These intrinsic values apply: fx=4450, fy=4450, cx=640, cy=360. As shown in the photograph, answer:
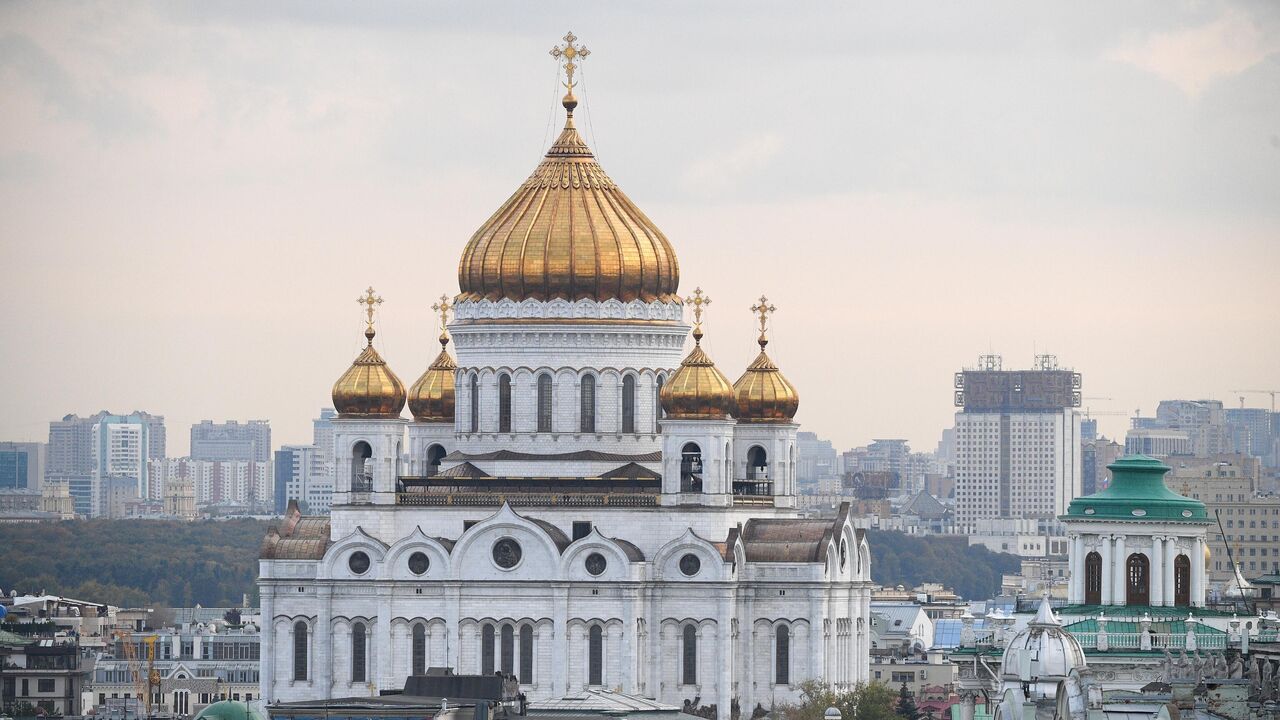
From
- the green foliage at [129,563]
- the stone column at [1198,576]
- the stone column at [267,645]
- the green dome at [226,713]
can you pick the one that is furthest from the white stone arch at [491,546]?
the green foliage at [129,563]

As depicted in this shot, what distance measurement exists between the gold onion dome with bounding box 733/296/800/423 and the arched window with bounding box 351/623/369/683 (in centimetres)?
928

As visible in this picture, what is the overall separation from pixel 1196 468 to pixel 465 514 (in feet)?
329

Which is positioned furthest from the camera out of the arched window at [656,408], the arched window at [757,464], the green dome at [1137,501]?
the arched window at [757,464]

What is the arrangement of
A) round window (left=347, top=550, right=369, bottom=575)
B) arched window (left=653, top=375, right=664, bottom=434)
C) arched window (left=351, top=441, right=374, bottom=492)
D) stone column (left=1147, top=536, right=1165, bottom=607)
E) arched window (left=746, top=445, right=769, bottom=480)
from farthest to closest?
arched window (left=746, top=445, right=769, bottom=480) → arched window (left=653, top=375, right=664, bottom=434) → arched window (left=351, top=441, right=374, bottom=492) → round window (left=347, top=550, right=369, bottom=575) → stone column (left=1147, top=536, right=1165, bottom=607)

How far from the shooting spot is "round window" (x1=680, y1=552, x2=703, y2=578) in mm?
85750

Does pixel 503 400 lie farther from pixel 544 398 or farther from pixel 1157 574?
pixel 1157 574

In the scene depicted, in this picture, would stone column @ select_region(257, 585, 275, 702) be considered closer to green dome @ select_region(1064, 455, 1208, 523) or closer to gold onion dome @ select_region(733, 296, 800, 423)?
gold onion dome @ select_region(733, 296, 800, 423)

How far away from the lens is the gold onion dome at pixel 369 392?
88.8 meters

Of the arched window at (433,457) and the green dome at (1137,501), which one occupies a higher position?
the arched window at (433,457)

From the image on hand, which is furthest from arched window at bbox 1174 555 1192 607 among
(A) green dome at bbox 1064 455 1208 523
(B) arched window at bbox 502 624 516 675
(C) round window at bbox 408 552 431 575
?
(C) round window at bbox 408 552 431 575

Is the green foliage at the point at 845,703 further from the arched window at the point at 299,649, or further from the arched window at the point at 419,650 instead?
the arched window at the point at 299,649

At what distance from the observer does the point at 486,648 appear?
85.6 meters

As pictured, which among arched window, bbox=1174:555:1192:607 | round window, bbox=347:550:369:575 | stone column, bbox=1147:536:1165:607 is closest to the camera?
stone column, bbox=1147:536:1165:607

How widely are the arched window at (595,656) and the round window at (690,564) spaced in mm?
2039
